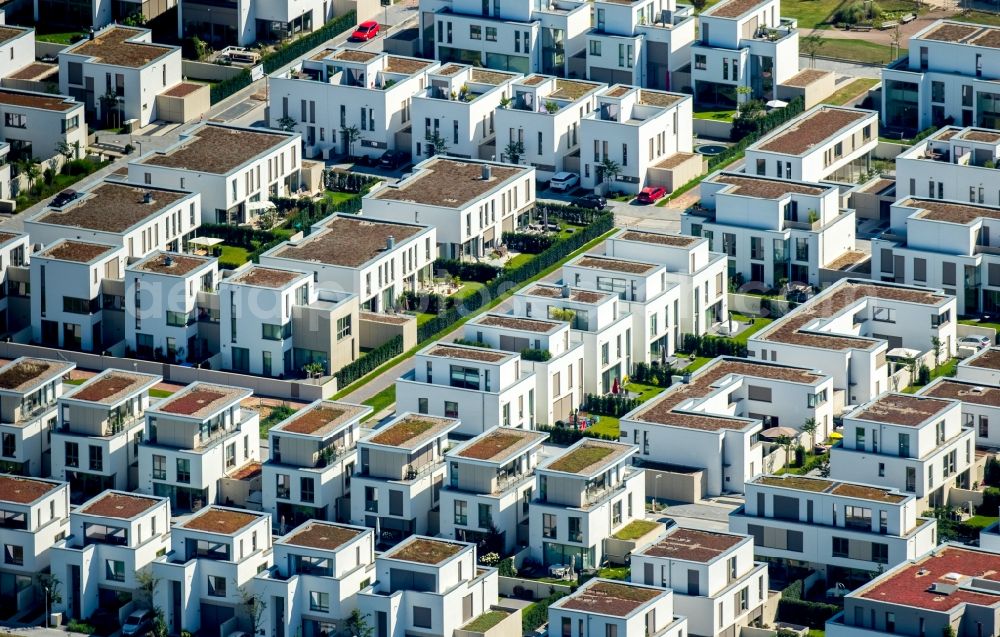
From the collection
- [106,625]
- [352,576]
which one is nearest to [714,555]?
[352,576]

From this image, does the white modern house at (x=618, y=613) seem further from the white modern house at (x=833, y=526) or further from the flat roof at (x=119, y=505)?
the flat roof at (x=119, y=505)

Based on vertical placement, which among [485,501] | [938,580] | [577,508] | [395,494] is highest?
[938,580]

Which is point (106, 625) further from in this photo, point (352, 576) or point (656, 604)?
point (656, 604)

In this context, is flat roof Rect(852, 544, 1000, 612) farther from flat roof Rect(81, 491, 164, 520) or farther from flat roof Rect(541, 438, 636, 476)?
flat roof Rect(81, 491, 164, 520)

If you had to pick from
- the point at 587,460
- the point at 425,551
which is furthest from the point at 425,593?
the point at 587,460

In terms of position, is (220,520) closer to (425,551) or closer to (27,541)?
(27,541)
